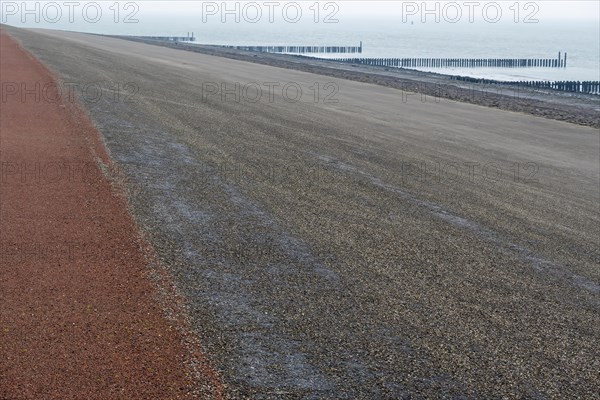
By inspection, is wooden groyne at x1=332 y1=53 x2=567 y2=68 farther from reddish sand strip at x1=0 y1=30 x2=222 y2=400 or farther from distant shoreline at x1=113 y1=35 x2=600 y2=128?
reddish sand strip at x1=0 y1=30 x2=222 y2=400

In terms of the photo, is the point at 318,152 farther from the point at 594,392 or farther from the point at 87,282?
the point at 594,392

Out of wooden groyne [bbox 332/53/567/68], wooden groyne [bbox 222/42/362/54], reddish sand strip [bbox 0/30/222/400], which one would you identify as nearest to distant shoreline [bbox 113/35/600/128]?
wooden groyne [bbox 332/53/567/68]

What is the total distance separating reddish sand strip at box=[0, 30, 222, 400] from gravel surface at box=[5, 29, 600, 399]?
40 cm

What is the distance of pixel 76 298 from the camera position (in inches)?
286

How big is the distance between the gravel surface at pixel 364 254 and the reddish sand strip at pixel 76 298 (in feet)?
1.32

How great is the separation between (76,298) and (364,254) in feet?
12.6

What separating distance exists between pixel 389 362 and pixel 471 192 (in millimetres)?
8724

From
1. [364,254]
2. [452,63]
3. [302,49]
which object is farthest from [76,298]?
[302,49]

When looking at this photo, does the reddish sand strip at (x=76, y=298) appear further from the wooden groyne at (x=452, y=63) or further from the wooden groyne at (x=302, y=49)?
the wooden groyne at (x=302, y=49)

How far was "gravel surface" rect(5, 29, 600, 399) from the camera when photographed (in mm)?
6625

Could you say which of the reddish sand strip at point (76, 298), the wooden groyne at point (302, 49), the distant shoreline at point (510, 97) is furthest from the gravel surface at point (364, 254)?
the wooden groyne at point (302, 49)

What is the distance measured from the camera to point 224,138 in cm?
1745

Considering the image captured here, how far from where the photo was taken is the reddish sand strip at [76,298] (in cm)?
575

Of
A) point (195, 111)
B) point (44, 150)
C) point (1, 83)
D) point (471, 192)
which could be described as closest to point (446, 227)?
point (471, 192)
